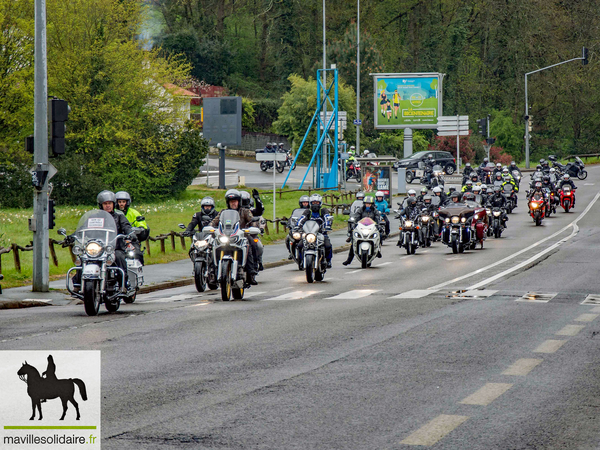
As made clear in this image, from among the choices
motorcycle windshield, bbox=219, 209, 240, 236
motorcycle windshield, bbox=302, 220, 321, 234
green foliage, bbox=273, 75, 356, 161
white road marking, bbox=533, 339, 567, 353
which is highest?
green foliage, bbox=273, 75, 356, 161

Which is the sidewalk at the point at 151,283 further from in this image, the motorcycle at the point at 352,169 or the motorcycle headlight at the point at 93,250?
the motorcycle at the point at 352,169

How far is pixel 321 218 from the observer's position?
20.0 meters

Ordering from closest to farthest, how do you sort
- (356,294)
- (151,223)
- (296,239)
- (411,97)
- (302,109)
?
(356,294), (296,239), (151,223), (411,97), (302,109)

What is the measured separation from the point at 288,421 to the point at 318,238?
488 inches

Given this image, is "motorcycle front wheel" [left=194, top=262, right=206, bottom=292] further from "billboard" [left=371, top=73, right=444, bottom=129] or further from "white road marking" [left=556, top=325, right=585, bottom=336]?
"billboard" [left=371, top=73, right=444, bottom=129]

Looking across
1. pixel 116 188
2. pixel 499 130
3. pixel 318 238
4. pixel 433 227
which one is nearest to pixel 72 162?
pixel 116 188

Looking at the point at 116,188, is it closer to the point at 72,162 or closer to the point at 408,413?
the point at 72,162

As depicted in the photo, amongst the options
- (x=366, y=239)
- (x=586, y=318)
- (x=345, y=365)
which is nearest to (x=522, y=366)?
(x=345, y=365)

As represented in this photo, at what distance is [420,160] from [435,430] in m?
56.0

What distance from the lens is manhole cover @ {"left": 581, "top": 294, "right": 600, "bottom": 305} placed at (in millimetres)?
14711

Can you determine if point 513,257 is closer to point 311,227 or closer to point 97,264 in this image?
point 311,227

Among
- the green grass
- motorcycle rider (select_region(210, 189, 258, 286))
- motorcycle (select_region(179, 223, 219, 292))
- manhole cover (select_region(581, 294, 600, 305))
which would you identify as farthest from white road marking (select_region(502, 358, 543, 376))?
the green grass

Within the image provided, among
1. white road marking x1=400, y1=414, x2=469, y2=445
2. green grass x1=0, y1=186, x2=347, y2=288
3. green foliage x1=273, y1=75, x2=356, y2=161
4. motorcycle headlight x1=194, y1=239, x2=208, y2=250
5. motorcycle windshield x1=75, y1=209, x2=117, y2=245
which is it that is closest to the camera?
white road marking x1=400, y1=414, x2=469, y2=445

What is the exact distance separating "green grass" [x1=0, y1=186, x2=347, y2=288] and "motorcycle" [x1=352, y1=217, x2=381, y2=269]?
5.09 m
